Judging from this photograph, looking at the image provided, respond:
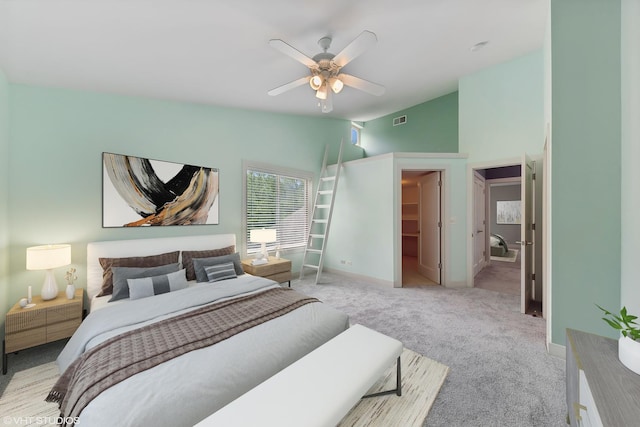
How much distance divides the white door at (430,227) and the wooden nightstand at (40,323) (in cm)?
481

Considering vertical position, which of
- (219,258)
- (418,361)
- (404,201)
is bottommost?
(418,361)

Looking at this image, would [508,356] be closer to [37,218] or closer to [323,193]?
[323,193]

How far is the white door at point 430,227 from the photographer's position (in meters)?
4.35

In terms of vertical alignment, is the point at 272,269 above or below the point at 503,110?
below

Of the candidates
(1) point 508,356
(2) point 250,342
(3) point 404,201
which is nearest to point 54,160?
(2) point 250,342

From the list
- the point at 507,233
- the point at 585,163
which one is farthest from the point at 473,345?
the point at 507,233

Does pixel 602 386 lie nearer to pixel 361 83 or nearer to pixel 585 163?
pixel 585 163

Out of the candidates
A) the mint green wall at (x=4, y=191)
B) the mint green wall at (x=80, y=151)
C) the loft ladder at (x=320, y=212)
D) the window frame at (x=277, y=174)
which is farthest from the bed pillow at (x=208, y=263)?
the loft ladder at (x=320, y=212)

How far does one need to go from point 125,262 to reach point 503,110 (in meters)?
5.62

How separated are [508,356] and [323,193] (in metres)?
3.57

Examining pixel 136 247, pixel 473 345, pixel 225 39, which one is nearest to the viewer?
pixel 225 39

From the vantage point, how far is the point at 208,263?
9.86ft

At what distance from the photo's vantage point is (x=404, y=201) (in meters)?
7.11

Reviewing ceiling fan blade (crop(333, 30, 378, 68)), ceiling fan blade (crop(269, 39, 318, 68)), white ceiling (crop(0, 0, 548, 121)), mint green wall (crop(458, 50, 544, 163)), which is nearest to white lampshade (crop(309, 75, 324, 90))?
ceiling fan blade (crop(269, 39, 318, 68))
